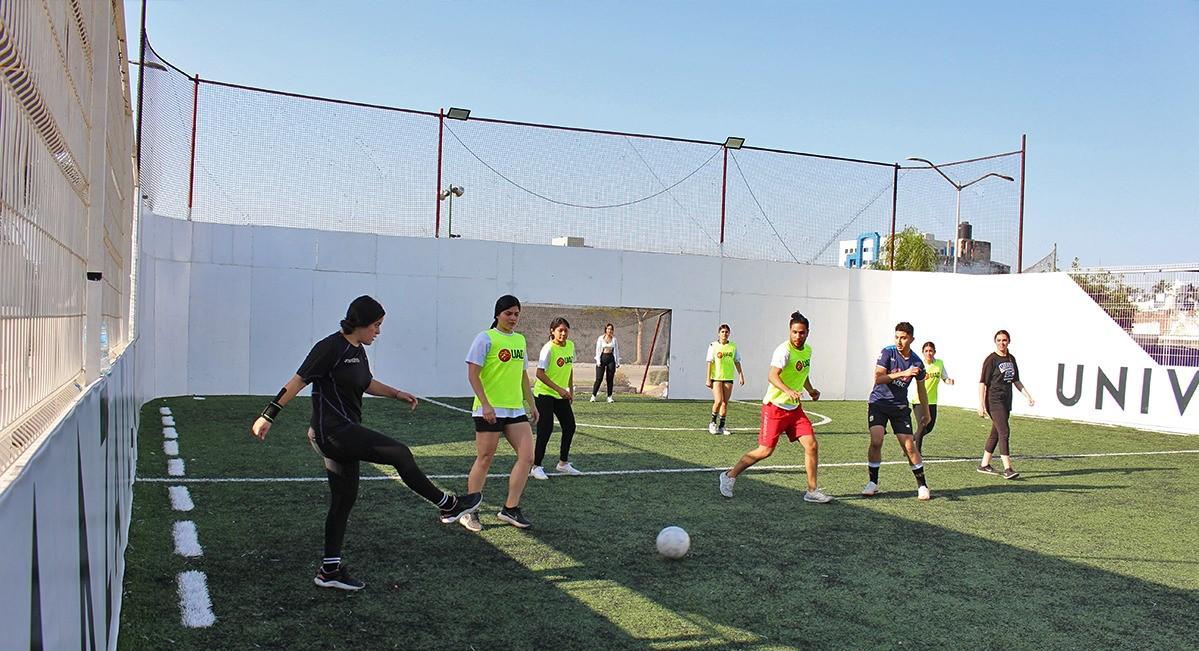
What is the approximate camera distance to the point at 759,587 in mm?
6281

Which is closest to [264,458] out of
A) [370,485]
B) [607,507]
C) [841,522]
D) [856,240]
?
[370,485]

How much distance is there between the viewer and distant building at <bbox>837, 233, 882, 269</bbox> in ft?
86.7

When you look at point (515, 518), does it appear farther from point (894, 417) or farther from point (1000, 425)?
point (1000, 425)

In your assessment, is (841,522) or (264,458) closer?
(841,522)

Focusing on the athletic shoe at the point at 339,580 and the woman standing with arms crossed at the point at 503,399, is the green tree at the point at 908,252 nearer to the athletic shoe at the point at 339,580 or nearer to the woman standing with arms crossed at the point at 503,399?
the woman standing with arms crossed at the point at 503,399

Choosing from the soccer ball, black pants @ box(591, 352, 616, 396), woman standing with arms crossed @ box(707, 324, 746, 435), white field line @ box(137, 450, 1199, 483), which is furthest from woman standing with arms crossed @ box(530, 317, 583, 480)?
black pants @ box(591, 352, 616, 396)

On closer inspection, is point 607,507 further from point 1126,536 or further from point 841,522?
point 1126,536

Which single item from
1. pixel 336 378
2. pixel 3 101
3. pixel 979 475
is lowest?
pixel 979 475

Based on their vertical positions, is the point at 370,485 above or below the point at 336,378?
below

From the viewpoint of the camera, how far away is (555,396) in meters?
10.6

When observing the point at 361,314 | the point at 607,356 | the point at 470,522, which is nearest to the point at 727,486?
the point at 470,522

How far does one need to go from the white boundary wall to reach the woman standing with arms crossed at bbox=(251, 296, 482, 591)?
1197 centimetres

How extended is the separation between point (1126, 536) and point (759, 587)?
439cm

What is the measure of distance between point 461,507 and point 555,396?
3.54 metres
